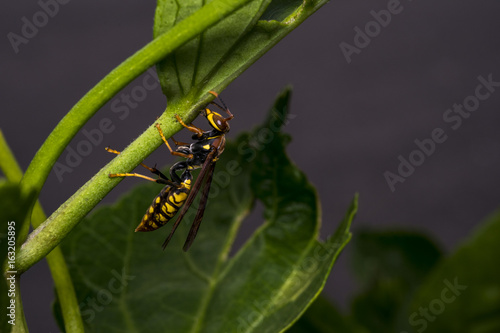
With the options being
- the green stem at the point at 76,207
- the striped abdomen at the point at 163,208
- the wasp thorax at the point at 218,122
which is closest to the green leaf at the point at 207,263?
the striped abdomen at the point at 163,208

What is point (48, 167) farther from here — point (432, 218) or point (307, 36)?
point (432, 218)

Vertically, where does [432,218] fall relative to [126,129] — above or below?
below

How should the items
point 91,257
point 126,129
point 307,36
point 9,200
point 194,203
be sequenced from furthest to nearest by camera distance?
point 307,36 → point 126,129 → point 194,203 → point 91,257 → point 9,200

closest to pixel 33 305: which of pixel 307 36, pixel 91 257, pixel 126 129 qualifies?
pixel 126 129

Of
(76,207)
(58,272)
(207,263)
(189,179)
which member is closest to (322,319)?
(207,263)

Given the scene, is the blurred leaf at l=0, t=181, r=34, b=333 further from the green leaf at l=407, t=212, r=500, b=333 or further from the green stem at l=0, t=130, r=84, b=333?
the green leaf at l=407, t=212, r=500, b=333

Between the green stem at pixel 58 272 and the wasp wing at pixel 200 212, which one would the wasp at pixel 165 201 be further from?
the green stem at pixel 58 272

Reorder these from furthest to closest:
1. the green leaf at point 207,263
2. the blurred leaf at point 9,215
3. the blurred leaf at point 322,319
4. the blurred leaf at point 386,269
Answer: the blurred leaf at point 386,269
the blurred leaf at point 322,319
the green leaf at point 207,263
the blurred leaf at point 9,215
